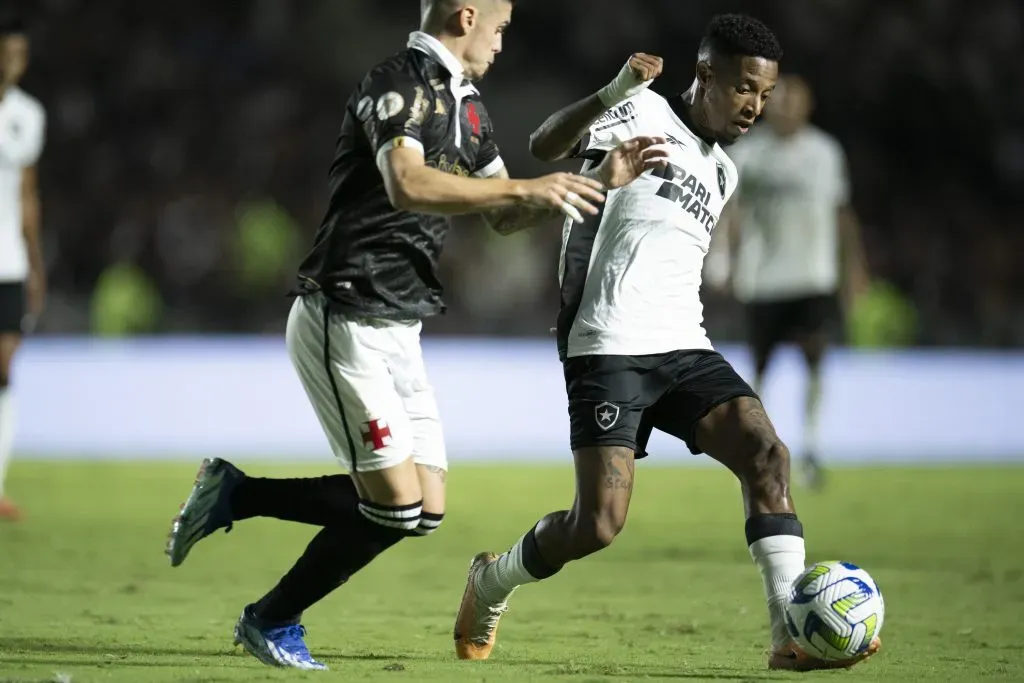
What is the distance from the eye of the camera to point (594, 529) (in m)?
4.76

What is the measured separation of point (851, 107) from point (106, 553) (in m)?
13.9

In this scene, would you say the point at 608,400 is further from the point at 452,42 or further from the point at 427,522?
the point at 452,42

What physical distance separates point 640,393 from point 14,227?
203 inches

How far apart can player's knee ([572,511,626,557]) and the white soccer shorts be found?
0.56m

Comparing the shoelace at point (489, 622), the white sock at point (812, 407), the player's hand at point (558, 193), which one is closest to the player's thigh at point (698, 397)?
the shoelace at point (489, 622)

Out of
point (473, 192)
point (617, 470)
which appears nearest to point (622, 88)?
point (473, 192)

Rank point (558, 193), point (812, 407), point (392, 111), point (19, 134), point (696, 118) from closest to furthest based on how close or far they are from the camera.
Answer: point (558, 193) → point (392, 111) → point (696, 118) → point (19, 134) → point (812, 407)

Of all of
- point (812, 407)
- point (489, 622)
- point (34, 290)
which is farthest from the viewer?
point (812, 407)

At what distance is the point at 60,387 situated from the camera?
13188mm

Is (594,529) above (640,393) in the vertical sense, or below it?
below

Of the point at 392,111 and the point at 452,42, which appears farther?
the point at 452,42

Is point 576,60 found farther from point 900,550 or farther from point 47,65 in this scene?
point 900,550

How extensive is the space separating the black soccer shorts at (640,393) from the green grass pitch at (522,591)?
0.71 metres

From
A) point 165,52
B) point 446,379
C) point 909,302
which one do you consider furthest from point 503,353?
point 165,52
